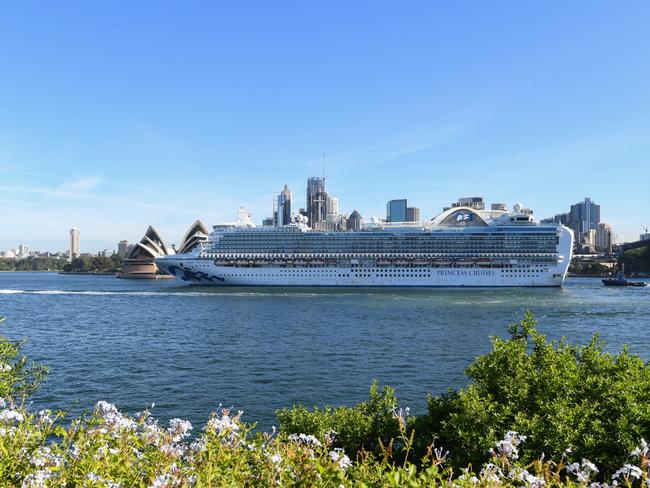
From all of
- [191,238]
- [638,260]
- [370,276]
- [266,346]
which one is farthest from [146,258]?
[638,260]

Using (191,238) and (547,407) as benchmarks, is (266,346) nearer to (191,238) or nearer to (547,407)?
(547,407)

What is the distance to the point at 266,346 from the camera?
70.1ft

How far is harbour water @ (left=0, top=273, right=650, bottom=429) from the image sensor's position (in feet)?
44.8

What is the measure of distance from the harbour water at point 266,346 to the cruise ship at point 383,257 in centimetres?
2135

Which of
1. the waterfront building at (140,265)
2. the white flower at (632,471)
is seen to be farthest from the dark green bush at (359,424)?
the waterfront building at (140,265)

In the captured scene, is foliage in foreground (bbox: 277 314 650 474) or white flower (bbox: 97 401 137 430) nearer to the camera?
white flower (bbox: 97 401 137 430)

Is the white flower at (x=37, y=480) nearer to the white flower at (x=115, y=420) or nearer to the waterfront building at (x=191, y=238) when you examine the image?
the white flower at (x=115, y=420)

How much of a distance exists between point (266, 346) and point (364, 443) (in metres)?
14.6

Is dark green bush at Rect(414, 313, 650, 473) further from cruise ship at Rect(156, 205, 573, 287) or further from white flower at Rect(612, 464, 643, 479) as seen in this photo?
cruise ship at Rect(156, 205, 573, 287)

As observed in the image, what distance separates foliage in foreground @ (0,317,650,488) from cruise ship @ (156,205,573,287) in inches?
2154

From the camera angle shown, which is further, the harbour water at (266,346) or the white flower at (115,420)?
the harbour water at (266,346)

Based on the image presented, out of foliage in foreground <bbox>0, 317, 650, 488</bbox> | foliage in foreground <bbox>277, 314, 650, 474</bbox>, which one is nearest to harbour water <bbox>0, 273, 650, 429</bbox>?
foliage in foreground <bbox>277, 314, 650, 474</bbox>

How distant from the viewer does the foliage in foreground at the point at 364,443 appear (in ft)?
11.1

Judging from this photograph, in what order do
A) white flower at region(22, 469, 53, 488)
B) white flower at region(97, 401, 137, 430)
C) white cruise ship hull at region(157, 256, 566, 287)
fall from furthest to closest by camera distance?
white cruise ship hull at region(157, 256, 566, 287), white flower at region(97, 401, 137, 430), white flower at region(22, 469, 53, 488)
